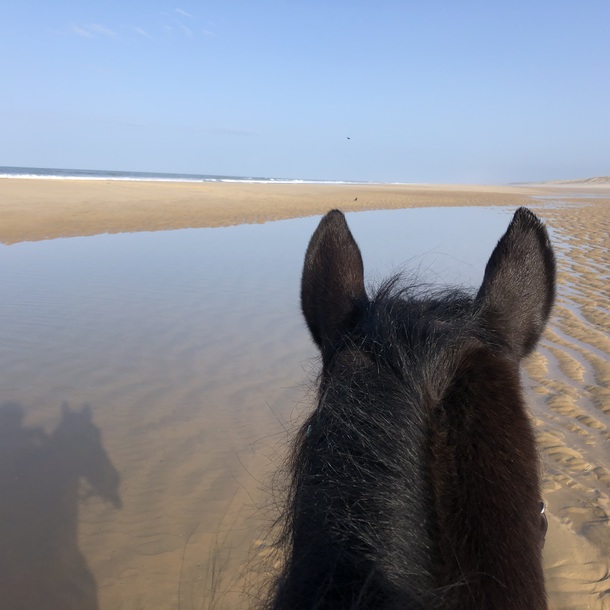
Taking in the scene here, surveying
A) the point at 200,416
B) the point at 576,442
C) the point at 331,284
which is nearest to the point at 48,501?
the point at 200,416

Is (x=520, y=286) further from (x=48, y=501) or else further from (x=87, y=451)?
(x=87, y=451)

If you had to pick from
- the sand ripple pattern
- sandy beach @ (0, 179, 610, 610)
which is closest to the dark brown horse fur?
sandy beach @ (0, 179, 610, 610)

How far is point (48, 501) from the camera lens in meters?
3.41

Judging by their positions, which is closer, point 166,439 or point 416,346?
point 416,346

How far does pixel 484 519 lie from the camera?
2.81 feet

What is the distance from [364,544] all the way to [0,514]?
129 inches

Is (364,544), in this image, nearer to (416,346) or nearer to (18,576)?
(416,346)

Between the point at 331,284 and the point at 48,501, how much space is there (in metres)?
2.91

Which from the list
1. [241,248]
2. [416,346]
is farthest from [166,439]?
[241,248]

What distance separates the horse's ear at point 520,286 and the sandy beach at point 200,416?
3.49 ft

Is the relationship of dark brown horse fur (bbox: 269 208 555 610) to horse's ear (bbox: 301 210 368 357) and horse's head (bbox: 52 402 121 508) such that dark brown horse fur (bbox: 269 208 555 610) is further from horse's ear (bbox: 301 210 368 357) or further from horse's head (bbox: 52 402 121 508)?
horse's head (bbox: 52 402 121 508)

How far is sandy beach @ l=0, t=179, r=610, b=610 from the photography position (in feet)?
9.58

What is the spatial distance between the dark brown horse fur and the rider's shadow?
233 centimetres

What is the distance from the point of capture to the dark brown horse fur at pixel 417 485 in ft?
2.71
